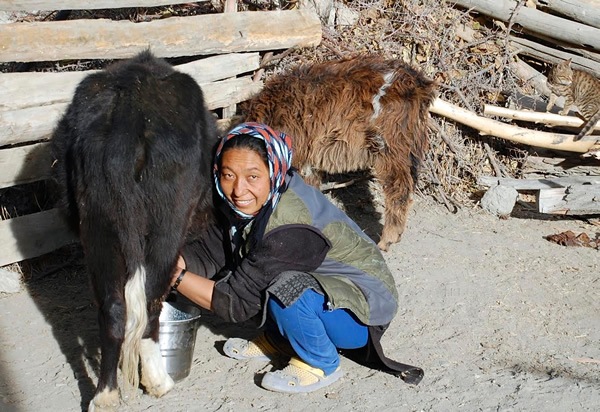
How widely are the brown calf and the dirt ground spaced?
2.19 feet

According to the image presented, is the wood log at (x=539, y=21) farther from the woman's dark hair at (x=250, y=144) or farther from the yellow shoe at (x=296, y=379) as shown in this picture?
the yellow shoe at (x=296, y=379)

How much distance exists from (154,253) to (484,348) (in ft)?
7.03

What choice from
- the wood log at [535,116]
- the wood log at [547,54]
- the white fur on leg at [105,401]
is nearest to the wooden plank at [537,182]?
the wood log at [535,116]

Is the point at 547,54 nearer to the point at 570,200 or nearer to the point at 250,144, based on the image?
the point at 570,200

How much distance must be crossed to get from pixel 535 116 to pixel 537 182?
26.1 inches

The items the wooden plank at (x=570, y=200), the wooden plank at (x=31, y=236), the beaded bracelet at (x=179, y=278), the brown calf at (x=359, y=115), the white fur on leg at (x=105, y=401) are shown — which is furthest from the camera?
→ the wooden plank at (x=570, y=200)

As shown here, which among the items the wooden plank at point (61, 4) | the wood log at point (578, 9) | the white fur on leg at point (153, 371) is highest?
the wooden plank at point (61, 4)

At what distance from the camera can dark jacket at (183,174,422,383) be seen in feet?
12.2

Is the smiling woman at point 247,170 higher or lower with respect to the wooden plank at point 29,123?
higher

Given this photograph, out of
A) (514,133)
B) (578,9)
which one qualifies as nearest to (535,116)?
(514,133)

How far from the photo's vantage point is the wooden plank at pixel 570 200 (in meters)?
6.68

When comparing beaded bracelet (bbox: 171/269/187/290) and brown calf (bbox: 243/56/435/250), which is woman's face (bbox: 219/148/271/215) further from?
brown calf (bbox: 243/56/435/250)

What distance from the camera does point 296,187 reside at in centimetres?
393

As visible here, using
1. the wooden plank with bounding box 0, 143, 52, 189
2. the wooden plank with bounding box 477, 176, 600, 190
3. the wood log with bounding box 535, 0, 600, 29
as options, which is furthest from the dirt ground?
the wood log with bounding box 535, 0, 600, 29
